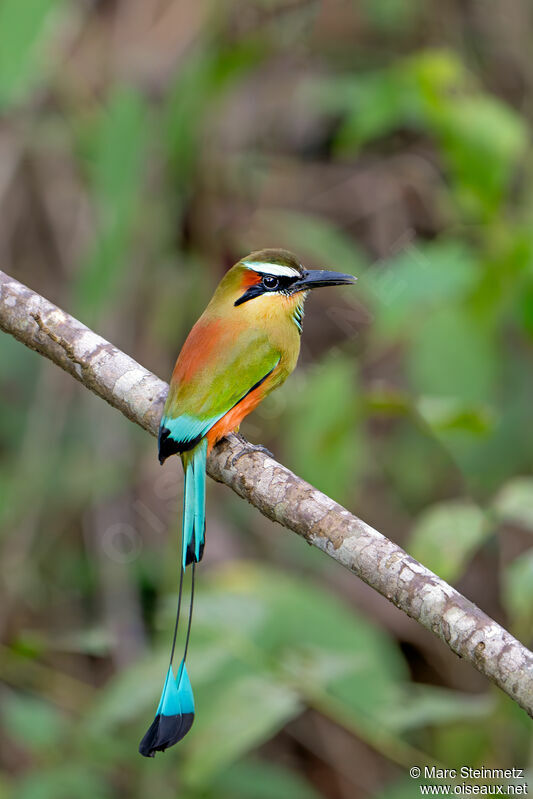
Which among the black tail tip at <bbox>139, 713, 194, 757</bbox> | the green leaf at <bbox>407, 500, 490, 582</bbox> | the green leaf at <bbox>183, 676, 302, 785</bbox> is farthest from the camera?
the green leaf at <bbox>183, 676, 302, 785</bbox>

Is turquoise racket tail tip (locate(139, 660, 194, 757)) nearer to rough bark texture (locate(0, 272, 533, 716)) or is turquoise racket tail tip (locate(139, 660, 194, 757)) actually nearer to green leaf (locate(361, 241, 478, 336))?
rough bark texture (locate(0, 272, 533, 716))

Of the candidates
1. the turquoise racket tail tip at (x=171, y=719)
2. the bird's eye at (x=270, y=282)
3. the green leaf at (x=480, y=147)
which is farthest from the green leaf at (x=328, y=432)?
the turquoise racket tail tip at (x=171, y=719)

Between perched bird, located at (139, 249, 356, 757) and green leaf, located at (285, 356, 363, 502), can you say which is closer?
perched bird, located at (139, 249, 356, 757)

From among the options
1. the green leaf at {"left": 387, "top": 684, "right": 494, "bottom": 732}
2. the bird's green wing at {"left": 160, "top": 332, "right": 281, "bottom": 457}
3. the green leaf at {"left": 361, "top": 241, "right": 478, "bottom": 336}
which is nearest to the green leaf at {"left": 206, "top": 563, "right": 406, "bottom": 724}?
the green leaf at {"left": 387, "top": 684, "right": 494, "bottom": 732}

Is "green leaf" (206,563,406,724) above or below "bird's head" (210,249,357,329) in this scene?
below

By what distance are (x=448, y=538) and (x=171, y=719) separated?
0.73 m

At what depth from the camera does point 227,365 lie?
233 centimetres

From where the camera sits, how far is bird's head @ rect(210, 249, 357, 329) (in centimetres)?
246

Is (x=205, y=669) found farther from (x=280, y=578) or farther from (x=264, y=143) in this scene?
(x=264, y=143)

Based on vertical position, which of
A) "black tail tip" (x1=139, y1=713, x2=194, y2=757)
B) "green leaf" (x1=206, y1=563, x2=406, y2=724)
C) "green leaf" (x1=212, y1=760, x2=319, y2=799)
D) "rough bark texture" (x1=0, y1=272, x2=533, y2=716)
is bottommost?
"green leaf" (x1=212, y1=760, x2=319, y2=799)

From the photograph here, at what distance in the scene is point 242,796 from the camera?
122 inches

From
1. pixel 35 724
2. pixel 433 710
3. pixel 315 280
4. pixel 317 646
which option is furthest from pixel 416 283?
pixel 35 724

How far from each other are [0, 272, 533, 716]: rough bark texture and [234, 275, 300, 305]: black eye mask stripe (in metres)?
0.40

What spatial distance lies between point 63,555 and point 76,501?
255mm
